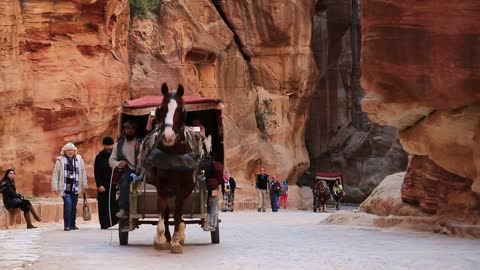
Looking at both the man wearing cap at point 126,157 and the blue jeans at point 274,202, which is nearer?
the man wearing cap at point 126,157

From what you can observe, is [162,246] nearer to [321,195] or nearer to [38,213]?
[38,213]

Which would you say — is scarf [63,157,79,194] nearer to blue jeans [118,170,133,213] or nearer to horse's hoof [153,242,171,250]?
blue jeans [118,170,133,213]

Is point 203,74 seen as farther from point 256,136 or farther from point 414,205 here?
point 414,205

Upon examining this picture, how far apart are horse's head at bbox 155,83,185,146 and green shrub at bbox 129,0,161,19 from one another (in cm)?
3137

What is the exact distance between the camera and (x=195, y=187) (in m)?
13.6

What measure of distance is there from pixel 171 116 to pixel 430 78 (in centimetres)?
725

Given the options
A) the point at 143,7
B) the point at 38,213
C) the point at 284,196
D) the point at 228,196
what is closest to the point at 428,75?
the point at 38,213

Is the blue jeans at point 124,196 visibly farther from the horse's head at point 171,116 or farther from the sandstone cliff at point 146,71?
the sandstone cliff at point 146,71

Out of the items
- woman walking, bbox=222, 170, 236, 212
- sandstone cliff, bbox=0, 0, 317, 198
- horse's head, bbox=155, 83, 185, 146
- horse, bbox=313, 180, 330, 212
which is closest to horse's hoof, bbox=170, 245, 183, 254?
horse's head, bbox=155, 83, 185, 146

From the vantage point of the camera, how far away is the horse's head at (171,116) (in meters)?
11.6

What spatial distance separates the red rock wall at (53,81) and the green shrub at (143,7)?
664 centimetres

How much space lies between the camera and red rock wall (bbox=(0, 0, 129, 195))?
3058cm

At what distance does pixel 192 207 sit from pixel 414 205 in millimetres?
7912

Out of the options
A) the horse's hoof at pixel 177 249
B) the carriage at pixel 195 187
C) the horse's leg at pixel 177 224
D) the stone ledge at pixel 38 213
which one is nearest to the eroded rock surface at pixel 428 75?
the carriage at pixel 195 187
